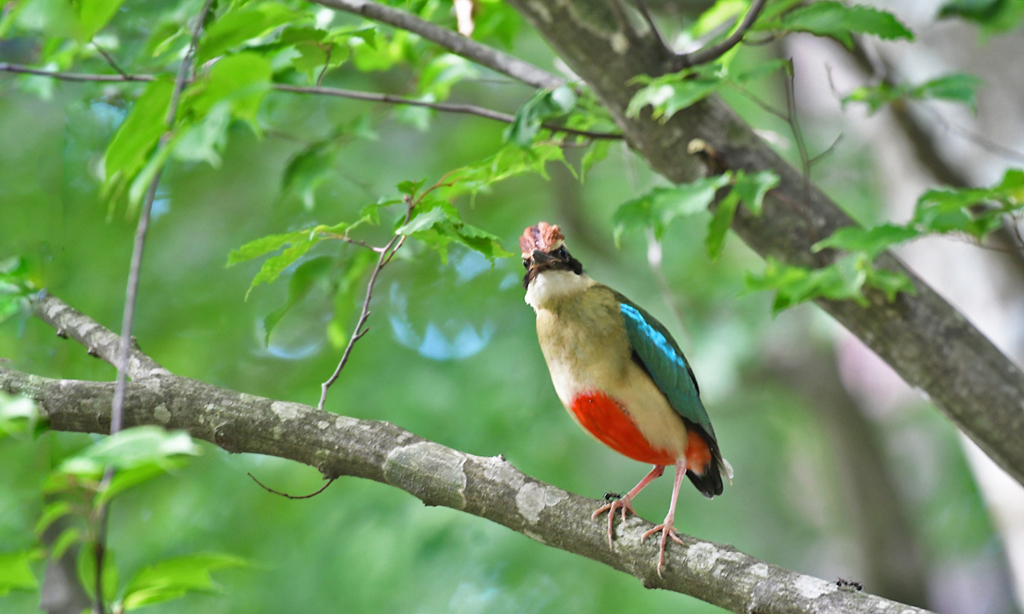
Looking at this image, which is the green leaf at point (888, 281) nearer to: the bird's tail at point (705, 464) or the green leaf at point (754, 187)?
the green leaf at point (754, 187)

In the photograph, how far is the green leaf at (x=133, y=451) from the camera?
1315 mm

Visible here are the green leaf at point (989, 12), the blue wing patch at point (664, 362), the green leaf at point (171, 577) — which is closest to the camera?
the green leaf at point (171, 577)

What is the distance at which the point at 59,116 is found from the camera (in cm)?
675

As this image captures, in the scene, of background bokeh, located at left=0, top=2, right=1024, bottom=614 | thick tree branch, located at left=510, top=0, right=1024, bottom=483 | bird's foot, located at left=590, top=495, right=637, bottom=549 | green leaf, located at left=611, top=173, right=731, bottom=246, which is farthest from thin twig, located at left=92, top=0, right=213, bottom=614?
background bokeh, located at left=0, top=2, right=1024, bottom=614

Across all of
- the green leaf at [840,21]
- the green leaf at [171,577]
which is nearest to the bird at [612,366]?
the green leaf at [840,21]

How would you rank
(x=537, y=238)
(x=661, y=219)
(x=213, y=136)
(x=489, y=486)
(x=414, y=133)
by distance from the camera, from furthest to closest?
(x=414, y=133) < (x=537, y=238) < (x=661, y=219) < (x=489, y=486) < (x=213, y=136)

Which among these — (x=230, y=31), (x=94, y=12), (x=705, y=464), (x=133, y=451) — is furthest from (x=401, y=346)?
(x=133, y=451)

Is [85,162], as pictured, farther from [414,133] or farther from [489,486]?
[489,486]

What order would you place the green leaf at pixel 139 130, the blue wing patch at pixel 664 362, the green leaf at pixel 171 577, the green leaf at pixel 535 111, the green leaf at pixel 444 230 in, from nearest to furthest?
1. the green leaf at pixel 139 130
2. the green leaf at pixel 171 577
3. the green leaf at pixel 444 230
4. the green leaf at pixel 535 111
5. the blue wing patch at pixel 664 362

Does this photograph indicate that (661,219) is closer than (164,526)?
Yes

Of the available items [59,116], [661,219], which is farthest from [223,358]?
[661,219]

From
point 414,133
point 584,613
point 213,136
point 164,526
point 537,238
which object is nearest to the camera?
point 213,136

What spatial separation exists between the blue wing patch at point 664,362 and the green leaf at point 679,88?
0.87m

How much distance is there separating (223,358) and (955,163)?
5875mm
